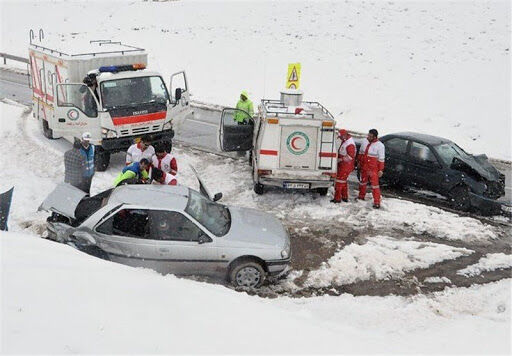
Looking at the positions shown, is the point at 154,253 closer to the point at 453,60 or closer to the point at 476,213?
the point at 476,213

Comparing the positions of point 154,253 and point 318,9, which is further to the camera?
point 318,9

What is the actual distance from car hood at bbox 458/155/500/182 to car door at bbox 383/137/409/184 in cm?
134

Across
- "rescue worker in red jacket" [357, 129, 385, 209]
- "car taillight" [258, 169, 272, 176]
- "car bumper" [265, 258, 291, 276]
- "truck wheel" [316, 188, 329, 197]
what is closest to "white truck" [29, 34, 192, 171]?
"car taillight" [258, 169, 272, 176]

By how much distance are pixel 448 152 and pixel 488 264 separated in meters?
3.83

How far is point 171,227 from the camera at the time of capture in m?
8.57

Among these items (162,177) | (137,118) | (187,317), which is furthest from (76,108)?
(187,317)

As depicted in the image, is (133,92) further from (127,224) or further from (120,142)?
(127,224)

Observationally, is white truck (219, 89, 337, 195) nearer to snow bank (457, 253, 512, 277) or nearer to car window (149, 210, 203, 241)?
snow bank (457, 253, 512, 277)

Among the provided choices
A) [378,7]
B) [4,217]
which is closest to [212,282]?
[4,217]

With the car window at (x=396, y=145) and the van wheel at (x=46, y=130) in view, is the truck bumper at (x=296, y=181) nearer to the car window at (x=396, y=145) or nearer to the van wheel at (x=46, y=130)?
the car window at (x=396, y=145)

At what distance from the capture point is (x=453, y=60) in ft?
87.2

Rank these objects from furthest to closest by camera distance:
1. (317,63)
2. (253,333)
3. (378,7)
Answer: (378,7), (317,63), (253,333)

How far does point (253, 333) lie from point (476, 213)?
27.3 feet

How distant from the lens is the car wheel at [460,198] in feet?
41.1
